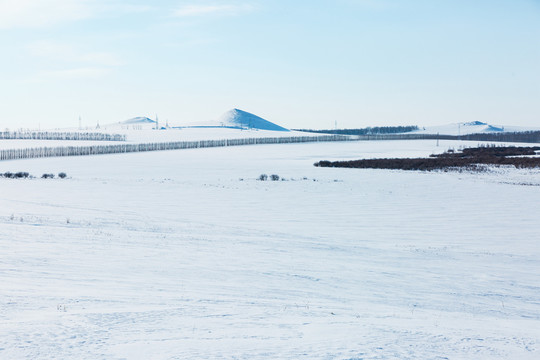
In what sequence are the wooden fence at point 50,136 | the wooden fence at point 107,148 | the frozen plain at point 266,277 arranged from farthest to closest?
the wooden fence at point 50,136, the wooden fence at point 107,148, the frozen plain at point 266,277

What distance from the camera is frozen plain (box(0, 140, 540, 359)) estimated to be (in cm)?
721

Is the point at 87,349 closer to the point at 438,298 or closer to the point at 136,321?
the point at 136,321

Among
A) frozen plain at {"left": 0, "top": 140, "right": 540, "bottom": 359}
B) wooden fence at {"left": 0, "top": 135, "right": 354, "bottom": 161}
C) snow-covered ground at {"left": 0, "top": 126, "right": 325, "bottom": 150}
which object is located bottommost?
frozen plain at {"left": 0, "top": 140, "right": 540, "bottom": 359}

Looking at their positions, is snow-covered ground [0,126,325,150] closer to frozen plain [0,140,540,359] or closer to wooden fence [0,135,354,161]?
wooden fence [0,135,354,161]

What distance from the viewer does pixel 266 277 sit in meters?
12.4

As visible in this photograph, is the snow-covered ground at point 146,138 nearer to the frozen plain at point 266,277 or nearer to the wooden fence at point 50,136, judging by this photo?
the wooden fence at point 50,136

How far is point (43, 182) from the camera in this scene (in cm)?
3550

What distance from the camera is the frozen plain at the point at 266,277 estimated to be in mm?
7215

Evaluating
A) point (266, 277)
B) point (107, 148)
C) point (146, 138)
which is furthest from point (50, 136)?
point (266, 277)

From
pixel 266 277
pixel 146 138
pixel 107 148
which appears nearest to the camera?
pixel 266 277

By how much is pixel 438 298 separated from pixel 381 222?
11.0 metres

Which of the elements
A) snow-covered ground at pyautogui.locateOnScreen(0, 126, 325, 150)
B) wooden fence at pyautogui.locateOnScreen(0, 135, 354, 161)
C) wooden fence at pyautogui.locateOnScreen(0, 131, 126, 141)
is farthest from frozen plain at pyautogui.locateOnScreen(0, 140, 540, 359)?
wooden fence at pyautogui.locateOnScreen(0, 131, 126, 141)

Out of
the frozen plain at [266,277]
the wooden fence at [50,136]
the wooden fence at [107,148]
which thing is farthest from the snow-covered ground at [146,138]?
the frozen plain at [266,277]

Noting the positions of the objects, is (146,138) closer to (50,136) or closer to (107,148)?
(50,136)
